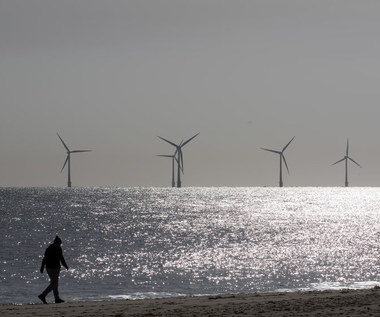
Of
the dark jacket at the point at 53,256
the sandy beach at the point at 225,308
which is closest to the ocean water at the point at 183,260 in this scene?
the dark jacket at the point at 53,256

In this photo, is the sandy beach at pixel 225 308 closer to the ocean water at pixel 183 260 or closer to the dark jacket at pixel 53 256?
the dark jacket at pixel 53 256

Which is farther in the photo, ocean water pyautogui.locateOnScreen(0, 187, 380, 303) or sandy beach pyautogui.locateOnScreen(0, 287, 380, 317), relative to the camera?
ocean water pyautogui.locateOnScreen(0, 187, 380, 303)

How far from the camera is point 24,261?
62.8 meters

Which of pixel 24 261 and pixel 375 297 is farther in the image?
pixel 24 261

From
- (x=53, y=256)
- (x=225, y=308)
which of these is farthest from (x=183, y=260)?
(x=225, y=308)

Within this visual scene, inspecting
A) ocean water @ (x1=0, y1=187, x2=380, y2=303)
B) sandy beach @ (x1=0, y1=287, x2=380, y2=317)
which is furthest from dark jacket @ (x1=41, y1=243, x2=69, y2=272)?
ocean water @ (x1=0, y1=187, x2=380, y2=303)

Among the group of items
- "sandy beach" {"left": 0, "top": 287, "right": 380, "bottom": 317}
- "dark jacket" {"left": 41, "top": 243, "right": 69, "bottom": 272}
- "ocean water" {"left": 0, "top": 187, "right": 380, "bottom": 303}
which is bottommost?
"ocean water" {"left": 0, "top": 187, "right": 380, "bottom": 303}

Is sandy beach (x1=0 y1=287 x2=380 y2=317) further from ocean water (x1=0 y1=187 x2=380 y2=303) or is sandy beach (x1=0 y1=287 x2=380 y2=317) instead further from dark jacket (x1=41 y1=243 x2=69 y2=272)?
ocean water (x1=0 y1=187 x2=380 y2=303)

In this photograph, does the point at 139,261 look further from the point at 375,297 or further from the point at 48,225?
the point at 48,225

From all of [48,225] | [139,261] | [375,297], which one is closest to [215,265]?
[139,261]

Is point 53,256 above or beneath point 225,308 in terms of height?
above

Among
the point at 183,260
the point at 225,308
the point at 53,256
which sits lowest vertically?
the point at 183,260

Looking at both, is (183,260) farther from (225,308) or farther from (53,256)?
(225,308)

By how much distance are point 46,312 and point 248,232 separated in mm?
83272
